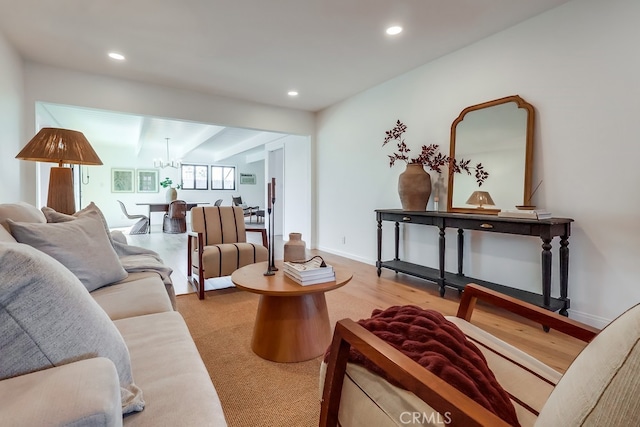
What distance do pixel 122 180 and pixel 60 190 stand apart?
799 centimetres

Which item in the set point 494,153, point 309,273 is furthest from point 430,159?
point 309,273

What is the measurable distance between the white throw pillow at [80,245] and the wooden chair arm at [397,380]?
1.44 metres

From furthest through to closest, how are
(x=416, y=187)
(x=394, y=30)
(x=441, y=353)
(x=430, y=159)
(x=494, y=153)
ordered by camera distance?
(x=430, y=159) < (x=416, y=187) < (x=494, y=153) < (x=394, y=30) < (x=441, y=353)

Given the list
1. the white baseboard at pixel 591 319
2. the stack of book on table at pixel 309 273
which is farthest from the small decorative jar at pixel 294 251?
the white baseboard at pixel 591 319

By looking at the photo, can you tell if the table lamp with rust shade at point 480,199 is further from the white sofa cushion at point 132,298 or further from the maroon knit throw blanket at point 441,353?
the white sofa cushion at point 132,298

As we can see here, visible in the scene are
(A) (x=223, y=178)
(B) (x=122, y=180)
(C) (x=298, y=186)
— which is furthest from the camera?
(A) (x=223, y=178)

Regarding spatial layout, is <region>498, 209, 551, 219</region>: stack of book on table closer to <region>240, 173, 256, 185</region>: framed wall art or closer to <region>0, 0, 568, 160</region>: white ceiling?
<region>0, 0, 568, 160</region>: white ceiling

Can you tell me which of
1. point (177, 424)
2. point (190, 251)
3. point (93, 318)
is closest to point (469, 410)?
point (177, 424)

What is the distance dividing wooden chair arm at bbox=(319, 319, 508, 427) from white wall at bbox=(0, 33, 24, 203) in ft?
11.0

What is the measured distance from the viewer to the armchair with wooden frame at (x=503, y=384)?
442 mm

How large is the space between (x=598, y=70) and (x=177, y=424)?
3267mm

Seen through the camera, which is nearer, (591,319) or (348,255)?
(591,319)

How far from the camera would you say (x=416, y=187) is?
3.34 metres

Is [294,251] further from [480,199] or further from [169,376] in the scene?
[480,199]
